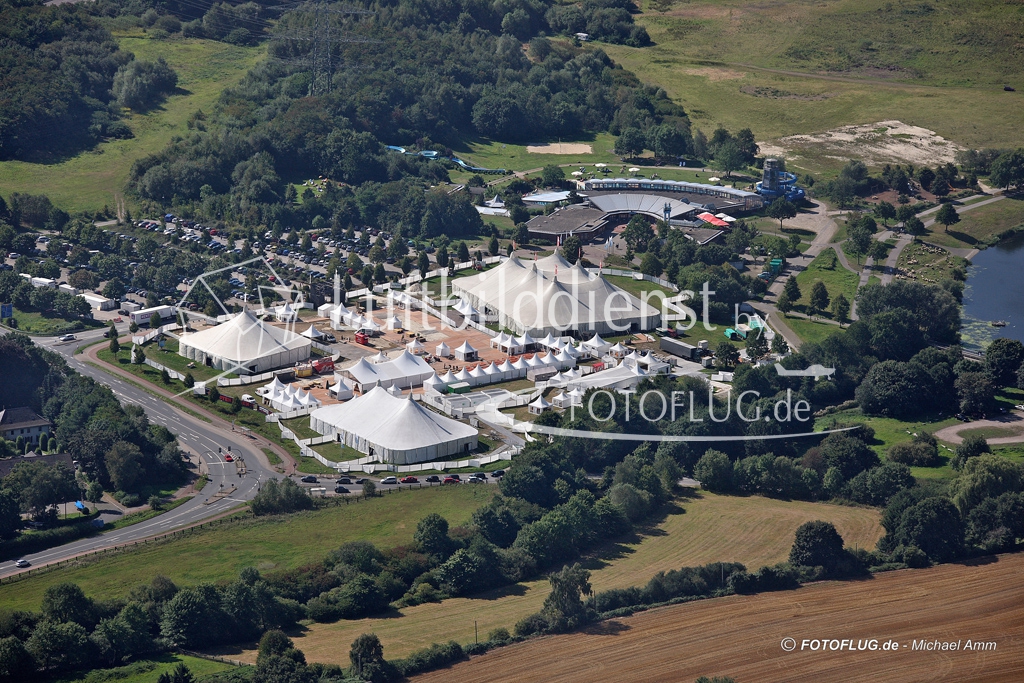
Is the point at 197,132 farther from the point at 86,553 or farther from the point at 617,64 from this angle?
the point at 86,553

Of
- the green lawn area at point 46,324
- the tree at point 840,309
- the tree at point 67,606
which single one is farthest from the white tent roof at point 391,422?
the tree at point 840,309

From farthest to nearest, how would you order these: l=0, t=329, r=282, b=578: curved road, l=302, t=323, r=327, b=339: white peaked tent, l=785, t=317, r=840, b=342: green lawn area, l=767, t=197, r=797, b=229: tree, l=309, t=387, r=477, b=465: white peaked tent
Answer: l=767, t=197, r=797, b=229: tree → l=785, t=317, r=840, b=342: green lawn area → l=302, t=323, r=327, b=339: white peaked tent → l=309, t=387, r=477, b=465: white peaked tent → l=0, t=329, r=282, b=578: curved road

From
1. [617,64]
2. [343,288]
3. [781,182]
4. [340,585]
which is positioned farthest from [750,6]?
[340,585]

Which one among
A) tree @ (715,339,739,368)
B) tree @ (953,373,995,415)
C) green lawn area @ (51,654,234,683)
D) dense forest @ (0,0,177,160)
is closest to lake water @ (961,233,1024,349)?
tree @ (953,373,995,415)

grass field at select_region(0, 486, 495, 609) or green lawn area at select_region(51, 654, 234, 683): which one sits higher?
green lawn area at select_region(51, 654, 234, 683)

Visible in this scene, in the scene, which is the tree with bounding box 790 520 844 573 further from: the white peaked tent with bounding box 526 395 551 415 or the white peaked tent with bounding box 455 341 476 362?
the white peaked tent with bounding box 455 341 476 362

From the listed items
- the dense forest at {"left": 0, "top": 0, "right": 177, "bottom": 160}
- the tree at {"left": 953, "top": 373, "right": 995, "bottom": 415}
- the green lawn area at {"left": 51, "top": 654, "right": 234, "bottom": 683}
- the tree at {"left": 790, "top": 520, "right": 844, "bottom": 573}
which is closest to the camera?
the green lawn area at {"left": 51, "top": 654, "right": 234, "bottom": 683}

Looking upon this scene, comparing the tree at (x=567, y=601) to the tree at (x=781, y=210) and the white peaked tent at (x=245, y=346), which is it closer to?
the white peaked tent at (x=245, y=346)
